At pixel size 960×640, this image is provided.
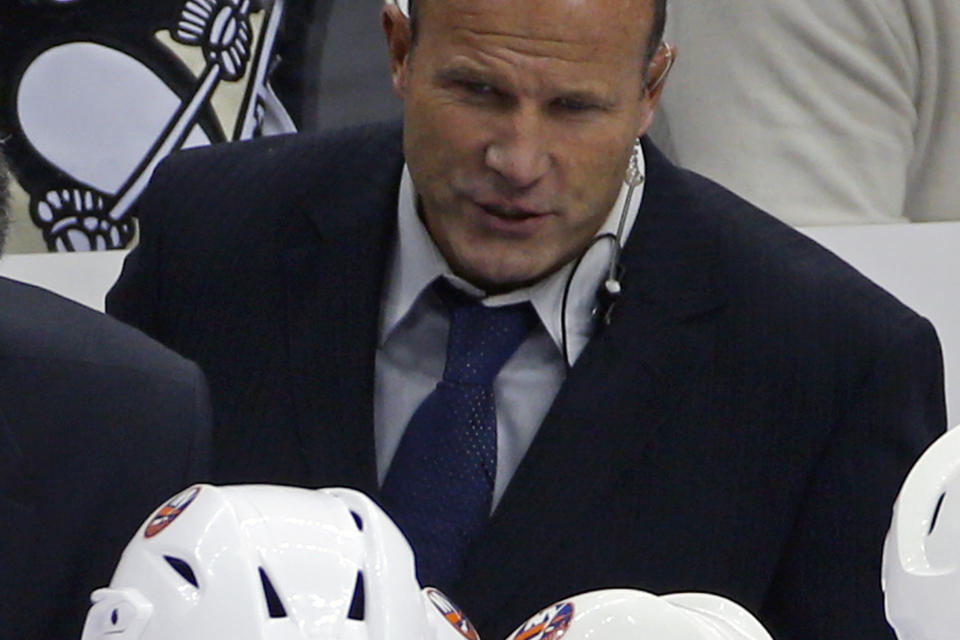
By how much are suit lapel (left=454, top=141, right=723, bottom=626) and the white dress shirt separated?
0.03 meters

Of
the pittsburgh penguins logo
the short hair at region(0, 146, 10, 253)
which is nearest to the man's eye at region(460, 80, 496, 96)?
the short hair at region(0, 146, 10, 253)

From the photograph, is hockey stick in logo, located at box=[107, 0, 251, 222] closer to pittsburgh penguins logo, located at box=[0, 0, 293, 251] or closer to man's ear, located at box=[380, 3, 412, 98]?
pittsburgh penguins logo, located at box=[0, 0, 293, 251]

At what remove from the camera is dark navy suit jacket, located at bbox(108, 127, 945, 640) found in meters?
1.59

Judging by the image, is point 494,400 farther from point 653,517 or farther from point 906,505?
point 906,505

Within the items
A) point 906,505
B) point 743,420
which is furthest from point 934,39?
point 906,505

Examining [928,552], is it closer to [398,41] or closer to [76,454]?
[76,454]

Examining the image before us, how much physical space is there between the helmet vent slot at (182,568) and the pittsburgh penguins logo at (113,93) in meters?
1.19

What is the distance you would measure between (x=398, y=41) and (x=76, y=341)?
0.44 metres

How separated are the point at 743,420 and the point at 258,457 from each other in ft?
1.40

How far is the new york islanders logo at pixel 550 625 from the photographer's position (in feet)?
2.84

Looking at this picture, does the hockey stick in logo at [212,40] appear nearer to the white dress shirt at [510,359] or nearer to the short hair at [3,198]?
the white dress shirt at [510,359]

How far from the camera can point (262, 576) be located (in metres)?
0.90

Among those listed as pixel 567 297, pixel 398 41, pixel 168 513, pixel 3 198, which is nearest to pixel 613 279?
pixel 567 297

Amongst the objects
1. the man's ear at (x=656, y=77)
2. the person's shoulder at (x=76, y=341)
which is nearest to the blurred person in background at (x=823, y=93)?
the man's ear at (x=656, y=77)
